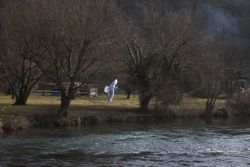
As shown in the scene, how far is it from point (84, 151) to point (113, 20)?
2435 centimetres

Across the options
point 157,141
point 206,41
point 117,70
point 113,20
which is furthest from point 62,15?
point 206,41

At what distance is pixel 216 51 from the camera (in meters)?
76.5

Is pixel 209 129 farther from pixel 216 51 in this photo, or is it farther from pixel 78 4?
pixel 216 51

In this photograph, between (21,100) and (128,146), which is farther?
(21,100)

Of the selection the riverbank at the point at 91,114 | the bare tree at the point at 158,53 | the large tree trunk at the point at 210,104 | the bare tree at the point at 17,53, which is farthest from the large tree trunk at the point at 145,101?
the bare tree at the point at 17,53

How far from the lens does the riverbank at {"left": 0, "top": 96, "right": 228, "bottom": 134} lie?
47906 mm

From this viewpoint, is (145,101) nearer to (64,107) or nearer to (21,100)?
(21,100)

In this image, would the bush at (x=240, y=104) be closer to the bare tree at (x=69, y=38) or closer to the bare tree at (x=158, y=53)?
the bare tree at (x=158, y=53)

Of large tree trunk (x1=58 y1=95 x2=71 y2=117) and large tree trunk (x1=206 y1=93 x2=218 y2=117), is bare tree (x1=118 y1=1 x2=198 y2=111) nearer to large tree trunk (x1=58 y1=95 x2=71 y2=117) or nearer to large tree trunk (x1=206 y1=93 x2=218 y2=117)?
large tree trunk (x1=206 y1=93 x2=218 y2=117)

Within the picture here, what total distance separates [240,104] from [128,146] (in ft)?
118

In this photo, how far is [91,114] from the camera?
5459 cm

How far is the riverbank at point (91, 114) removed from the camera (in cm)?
4791

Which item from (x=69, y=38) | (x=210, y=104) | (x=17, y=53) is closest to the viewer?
(x=69, y=38)

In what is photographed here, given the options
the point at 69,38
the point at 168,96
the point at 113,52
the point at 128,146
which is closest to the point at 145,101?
the point at 168,96
